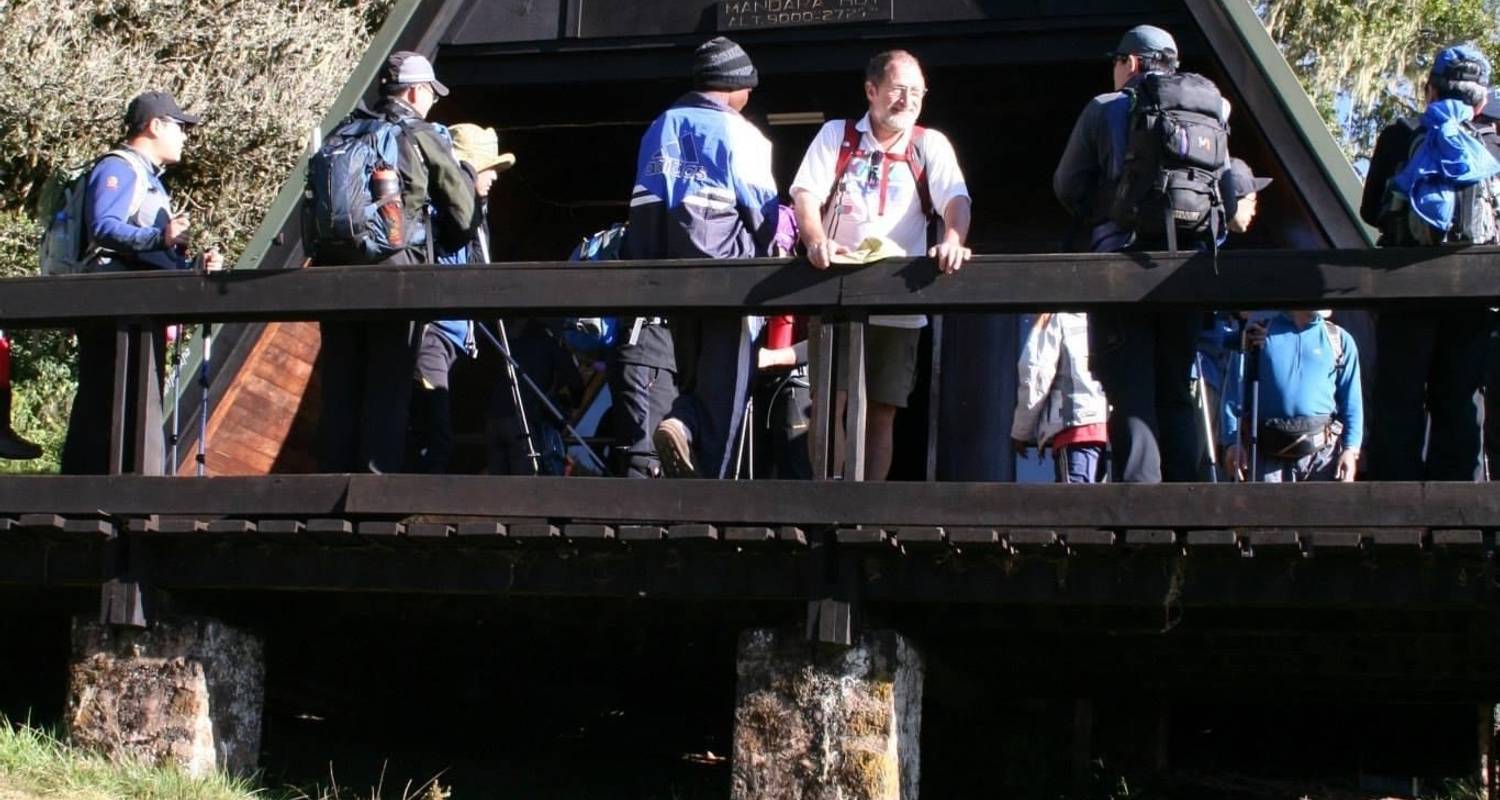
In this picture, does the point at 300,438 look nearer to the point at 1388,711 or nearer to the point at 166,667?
the point at 166,667

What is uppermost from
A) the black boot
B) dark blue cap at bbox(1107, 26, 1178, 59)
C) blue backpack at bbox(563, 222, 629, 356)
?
dark blue cap at bbox(1107, 26, 1178, 59)

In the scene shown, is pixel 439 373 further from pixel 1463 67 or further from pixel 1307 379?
pixel 1463 67

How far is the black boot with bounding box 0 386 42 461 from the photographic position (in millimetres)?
8555

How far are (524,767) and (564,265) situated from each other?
240 centimetres

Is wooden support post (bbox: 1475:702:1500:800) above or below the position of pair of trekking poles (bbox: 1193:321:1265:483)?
below

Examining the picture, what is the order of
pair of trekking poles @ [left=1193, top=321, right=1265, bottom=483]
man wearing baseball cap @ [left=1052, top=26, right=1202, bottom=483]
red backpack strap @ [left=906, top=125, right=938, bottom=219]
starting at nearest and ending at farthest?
man wearing baseball cap @ [left=1052, top=26, right=1202, bottom=483] < red backpack strap @ [left=906, top=125, right=938, bottom=219] < pair of trekking poles @ [left=1193, top=321, right=1265, bottom=483]

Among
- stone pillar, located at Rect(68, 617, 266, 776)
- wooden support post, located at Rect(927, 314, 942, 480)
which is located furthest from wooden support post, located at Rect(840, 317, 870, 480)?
wooden support post, located at Rect(927, 314, 942, 480)

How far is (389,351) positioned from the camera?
734cm

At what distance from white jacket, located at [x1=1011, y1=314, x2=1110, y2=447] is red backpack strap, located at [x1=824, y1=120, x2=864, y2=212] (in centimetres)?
121

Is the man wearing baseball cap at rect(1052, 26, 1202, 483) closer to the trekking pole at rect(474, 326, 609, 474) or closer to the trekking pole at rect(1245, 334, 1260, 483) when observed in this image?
the trekking pole at rect(1245, 334, 1260, 483)

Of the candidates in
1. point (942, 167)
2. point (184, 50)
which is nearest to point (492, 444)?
point (942, 167)

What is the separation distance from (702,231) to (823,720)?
1795mm

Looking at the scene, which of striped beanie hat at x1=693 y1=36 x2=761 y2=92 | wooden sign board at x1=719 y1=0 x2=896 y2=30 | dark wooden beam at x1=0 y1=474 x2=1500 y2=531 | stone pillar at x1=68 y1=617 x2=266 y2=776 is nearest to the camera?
dark wooden beam at x1=0 y1=474 x2=1500 y2=531

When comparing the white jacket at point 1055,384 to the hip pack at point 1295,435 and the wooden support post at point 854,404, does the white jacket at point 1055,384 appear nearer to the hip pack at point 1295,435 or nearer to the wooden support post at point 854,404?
the hip pack at point 1295,435
